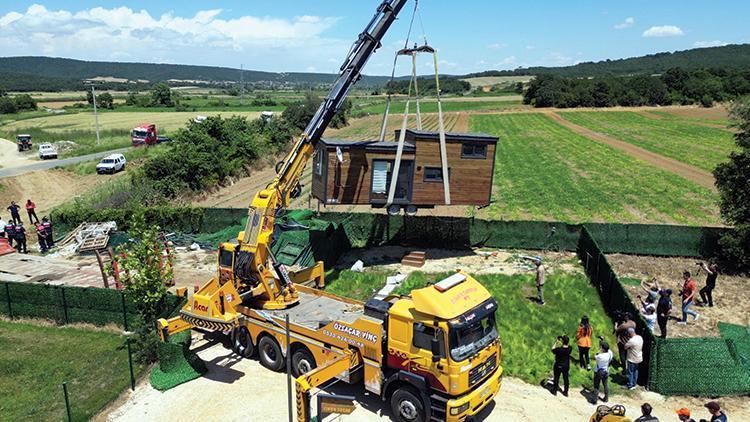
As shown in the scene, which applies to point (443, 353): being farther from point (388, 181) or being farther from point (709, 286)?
point (388, 181)

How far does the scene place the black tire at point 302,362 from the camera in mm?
14562

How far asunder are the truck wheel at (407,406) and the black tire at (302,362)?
2.70m

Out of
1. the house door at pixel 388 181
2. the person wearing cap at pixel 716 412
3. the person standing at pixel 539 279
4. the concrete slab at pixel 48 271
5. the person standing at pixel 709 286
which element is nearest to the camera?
the person wearing cap at pixel 716 412

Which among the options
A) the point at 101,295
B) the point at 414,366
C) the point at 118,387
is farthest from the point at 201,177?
the point at 414,366

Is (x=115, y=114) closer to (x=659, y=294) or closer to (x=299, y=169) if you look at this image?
(x=299, y=169)

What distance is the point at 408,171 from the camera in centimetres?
2470

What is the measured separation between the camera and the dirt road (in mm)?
13453

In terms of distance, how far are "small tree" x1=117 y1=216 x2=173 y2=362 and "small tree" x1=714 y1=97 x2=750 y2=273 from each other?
75.9 feet

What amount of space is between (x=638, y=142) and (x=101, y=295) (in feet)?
207

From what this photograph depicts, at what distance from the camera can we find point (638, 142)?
6506 centimetres

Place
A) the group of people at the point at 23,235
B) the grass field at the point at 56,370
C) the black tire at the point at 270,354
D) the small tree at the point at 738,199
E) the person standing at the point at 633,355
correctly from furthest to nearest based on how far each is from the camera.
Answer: the group of people at the point at 23,235
the small tree at the point at 738,199
the black tire at the point at 270,354
the person standing at the point at 633,355
the grass field at the point at 56,370

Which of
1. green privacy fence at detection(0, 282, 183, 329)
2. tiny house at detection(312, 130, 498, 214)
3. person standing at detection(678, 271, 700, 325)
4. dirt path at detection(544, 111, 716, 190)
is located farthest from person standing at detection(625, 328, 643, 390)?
dirt path at detection(544, 111, 716, 190)

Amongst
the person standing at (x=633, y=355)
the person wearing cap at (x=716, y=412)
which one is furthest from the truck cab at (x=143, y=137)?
the person wearing cap at (x=716, y=412)

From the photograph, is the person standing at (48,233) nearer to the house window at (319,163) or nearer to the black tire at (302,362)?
the house window at (319,163)
